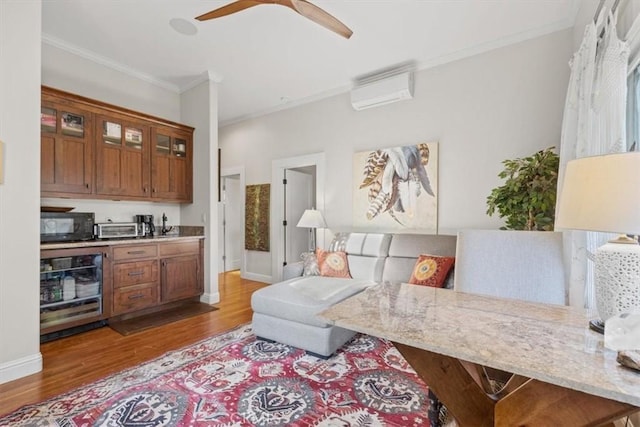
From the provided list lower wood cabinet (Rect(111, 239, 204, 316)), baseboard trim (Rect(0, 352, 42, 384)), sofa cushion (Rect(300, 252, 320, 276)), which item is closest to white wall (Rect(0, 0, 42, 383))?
baseboard trim (Rect(0, 352, 42, 384))

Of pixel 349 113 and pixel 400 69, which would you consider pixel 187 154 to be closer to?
pixel 349 113

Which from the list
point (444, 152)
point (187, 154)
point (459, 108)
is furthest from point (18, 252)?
point (459, 108)

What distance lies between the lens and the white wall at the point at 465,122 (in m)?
2.85

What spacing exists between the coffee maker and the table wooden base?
12.0 feet

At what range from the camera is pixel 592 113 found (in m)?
1.76

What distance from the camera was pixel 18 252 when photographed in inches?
81.7

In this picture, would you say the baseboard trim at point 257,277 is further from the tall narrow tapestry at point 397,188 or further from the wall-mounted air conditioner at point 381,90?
the wall-mounted air conditioner at point 381,90

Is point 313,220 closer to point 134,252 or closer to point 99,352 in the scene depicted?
point 134,252

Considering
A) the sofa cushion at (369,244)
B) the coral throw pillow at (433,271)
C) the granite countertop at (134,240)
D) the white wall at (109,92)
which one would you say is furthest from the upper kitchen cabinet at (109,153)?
the coral throw pillow at (433,271)

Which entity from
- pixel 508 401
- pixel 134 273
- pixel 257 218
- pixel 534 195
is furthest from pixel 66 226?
pixel 534 195

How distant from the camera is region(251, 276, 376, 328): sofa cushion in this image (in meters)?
2.36

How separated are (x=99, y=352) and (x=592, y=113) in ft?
12.8

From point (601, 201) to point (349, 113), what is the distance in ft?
11.3

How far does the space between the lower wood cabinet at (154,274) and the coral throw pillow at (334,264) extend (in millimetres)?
1613
